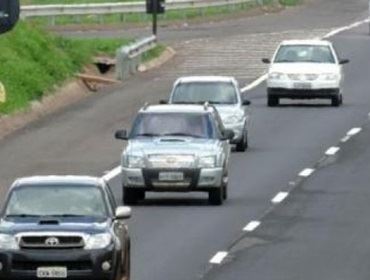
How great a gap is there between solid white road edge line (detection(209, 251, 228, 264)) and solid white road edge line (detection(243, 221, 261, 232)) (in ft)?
9.11

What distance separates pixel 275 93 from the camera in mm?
52531

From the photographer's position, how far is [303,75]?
5272 centimetres

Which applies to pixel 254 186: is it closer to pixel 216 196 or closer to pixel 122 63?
pixel 216 196

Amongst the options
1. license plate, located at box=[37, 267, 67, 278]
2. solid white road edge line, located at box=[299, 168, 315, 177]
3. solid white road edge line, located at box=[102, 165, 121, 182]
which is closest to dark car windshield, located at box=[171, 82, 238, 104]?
solid white road edge line, located at box=[102, 165, 121, 182]

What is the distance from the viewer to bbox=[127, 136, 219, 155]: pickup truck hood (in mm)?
32812

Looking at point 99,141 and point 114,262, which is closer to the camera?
point 114,262

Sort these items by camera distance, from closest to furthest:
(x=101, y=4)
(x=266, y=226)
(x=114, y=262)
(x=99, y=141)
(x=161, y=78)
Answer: (x=114, y=262), (x=266, y=226), (x=99, y=141), (x=161, y=78), (x=101, y=4)

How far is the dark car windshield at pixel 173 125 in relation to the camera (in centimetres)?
3359

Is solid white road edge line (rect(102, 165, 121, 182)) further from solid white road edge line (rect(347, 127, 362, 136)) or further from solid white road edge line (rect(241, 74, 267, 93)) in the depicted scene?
solid white road edge line (rect(241, 74, 267, 93))

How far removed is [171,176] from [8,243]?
11111 mm

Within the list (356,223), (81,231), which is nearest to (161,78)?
(356,223)

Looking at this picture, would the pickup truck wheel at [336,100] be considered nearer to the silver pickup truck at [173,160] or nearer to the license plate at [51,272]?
the silver pickup truck at [173,160]

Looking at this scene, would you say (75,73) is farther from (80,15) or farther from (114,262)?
(114,262)

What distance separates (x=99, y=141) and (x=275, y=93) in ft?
30.8
